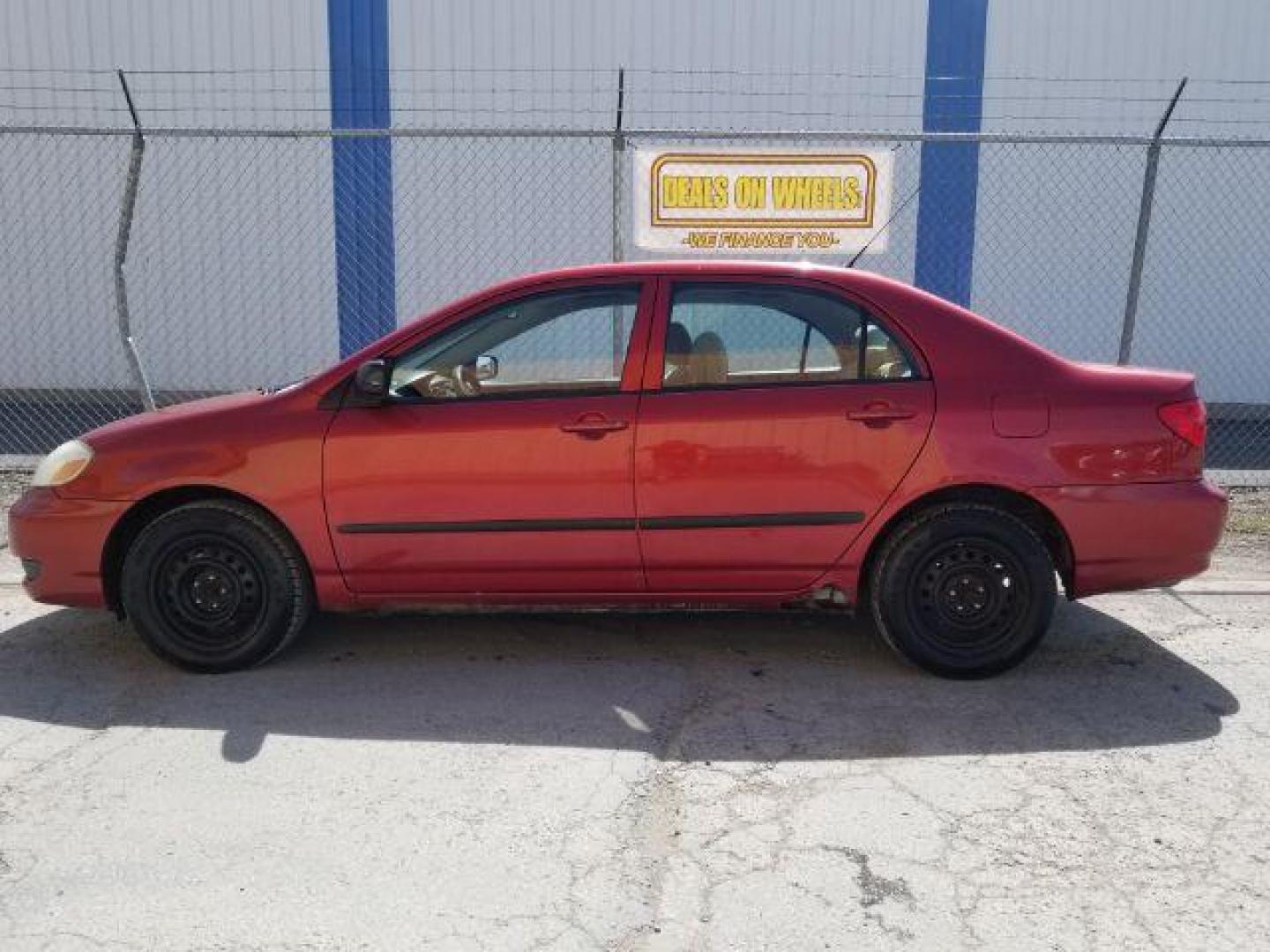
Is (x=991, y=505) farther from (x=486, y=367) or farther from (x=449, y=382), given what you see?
(x=449, y=382)

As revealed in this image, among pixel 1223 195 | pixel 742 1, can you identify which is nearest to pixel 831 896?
pixel 742 1

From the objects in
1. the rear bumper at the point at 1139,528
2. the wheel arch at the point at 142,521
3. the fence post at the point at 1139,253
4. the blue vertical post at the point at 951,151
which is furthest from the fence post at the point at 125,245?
the blue vertical post at the point at 951,151

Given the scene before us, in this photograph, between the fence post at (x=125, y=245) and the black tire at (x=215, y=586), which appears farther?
the fence post at (x=125, y=245)

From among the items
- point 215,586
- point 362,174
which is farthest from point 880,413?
point 362,174

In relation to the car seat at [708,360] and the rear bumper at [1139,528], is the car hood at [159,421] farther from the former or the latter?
the rear bumper at [1139,528]

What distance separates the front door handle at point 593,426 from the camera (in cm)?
425

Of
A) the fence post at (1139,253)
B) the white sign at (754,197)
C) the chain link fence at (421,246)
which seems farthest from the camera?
the chain link fence at (421,246)

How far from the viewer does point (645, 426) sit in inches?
167

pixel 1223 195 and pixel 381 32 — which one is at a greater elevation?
pixel 381 32

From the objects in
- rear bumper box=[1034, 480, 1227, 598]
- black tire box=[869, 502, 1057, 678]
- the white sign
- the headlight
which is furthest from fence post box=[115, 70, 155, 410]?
rear bumper box=[1034, 480, 1227, 598]

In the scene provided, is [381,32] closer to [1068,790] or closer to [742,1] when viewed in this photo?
[742,1]

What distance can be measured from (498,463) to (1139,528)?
2378 millimetres

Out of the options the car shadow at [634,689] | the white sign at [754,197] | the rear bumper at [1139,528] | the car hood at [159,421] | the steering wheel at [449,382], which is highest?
the white sign at [754,197]

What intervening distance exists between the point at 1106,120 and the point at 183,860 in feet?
33.4
